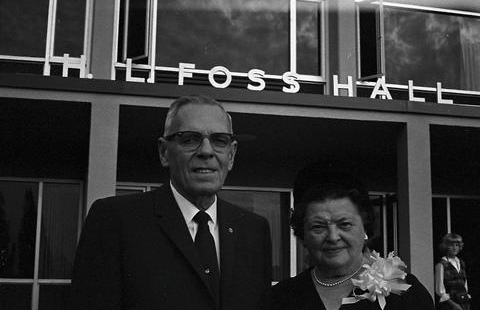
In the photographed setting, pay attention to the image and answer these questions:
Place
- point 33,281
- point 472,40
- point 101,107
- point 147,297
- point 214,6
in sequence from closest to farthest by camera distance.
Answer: point 147,297
point 101,107
point 33,281
point 214,6
point 472,40

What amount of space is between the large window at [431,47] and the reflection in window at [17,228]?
5.93m

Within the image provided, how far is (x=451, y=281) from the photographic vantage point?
9.35 m

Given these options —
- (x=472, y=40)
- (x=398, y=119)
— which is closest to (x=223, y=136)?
(x=398, y=119)

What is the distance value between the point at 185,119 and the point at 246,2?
860 cm

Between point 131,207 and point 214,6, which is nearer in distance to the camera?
point 131,207

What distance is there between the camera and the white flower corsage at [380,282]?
3.14 meters

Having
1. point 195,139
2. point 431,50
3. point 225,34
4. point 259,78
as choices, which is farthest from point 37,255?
point 195,139

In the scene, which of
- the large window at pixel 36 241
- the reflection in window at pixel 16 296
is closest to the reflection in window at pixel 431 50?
the large window at pixel 36 241

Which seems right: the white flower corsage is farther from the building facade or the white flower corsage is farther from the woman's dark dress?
the building facade

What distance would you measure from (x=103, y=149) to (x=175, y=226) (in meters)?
4.87

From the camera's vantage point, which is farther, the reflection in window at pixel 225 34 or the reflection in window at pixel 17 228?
the reflection in window at pixel 225 34

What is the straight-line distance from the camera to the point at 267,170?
11070 mm

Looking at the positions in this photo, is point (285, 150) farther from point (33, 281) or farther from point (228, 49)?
point (33, 281)

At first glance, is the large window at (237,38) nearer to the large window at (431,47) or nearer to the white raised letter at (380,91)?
the large window at (431,47)
